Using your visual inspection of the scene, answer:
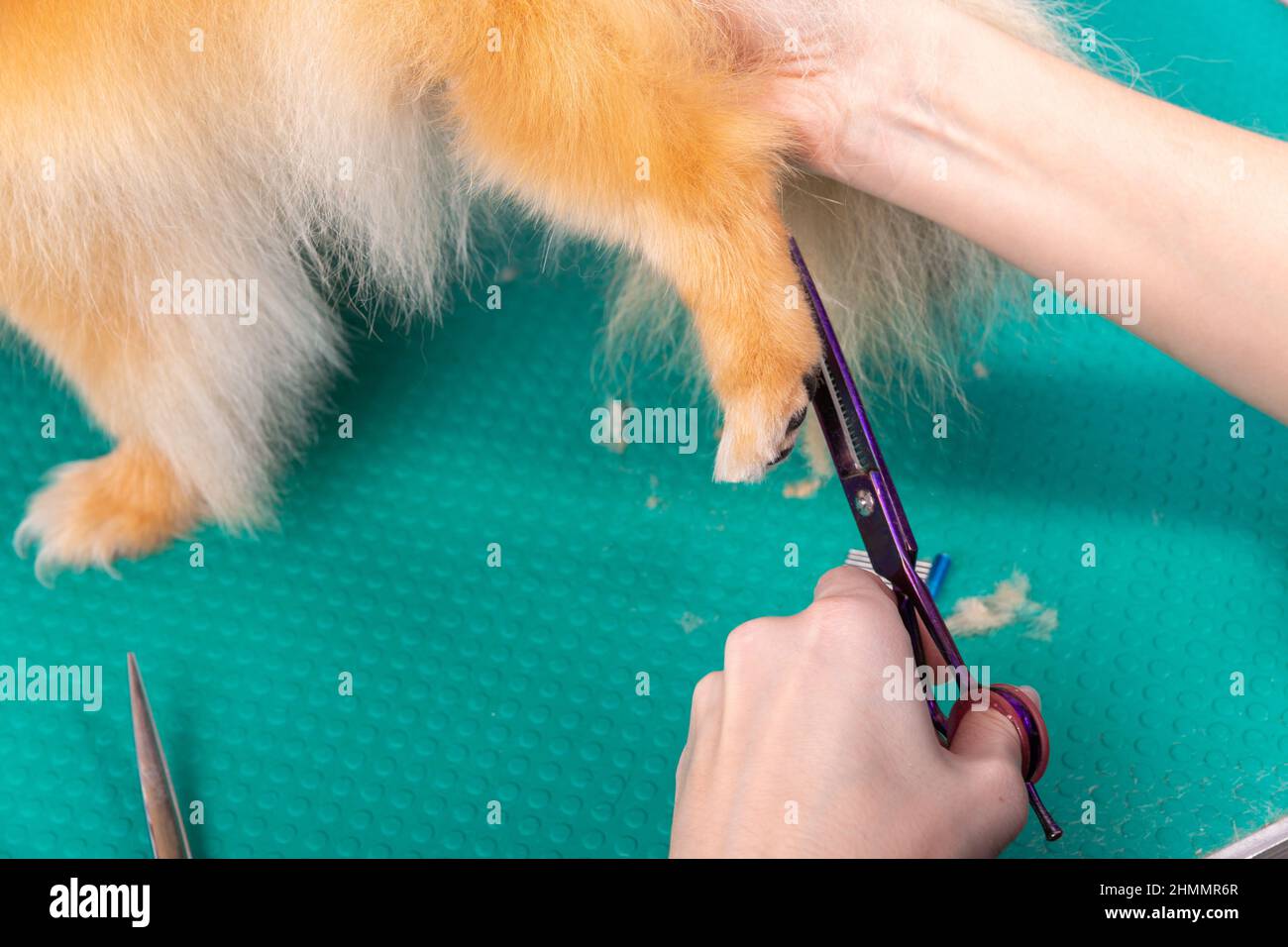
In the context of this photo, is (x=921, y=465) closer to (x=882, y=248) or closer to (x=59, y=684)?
(x=882, y=248)

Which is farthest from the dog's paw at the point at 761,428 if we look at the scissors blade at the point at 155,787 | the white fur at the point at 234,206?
the scissors blade at the point at 155,787

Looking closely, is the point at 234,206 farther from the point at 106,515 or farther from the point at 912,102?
the point at 912,102

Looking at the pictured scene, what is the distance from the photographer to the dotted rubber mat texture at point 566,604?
931 millimetres

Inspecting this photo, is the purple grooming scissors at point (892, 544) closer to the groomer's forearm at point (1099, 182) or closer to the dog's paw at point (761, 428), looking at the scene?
the dog's paw at point (761, 428)

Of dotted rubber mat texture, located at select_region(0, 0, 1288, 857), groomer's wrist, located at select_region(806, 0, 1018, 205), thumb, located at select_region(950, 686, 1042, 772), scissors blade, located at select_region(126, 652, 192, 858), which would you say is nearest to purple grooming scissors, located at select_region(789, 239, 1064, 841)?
thumb, located at select_region(950, 686, 1042, 772)

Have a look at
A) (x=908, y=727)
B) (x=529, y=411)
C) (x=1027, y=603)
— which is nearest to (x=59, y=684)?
(x=529, y=411)

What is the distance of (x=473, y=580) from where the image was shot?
3.46 feet

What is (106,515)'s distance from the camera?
1.09m

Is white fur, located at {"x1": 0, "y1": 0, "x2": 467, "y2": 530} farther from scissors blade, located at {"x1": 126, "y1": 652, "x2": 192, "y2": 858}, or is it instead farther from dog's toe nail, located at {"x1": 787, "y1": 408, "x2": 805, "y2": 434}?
dog's toe nail, located at {"x1": 787, "y1": 408, "x2": 805, "y2": 434}

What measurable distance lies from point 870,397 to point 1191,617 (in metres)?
0.38

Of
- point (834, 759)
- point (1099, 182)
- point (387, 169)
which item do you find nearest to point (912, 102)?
point (1099, 182)

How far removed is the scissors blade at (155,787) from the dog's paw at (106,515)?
19 centimetres

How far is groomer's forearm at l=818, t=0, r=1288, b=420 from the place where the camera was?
774 millimetres

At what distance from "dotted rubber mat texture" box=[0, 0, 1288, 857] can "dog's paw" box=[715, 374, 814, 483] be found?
0.25 metres
